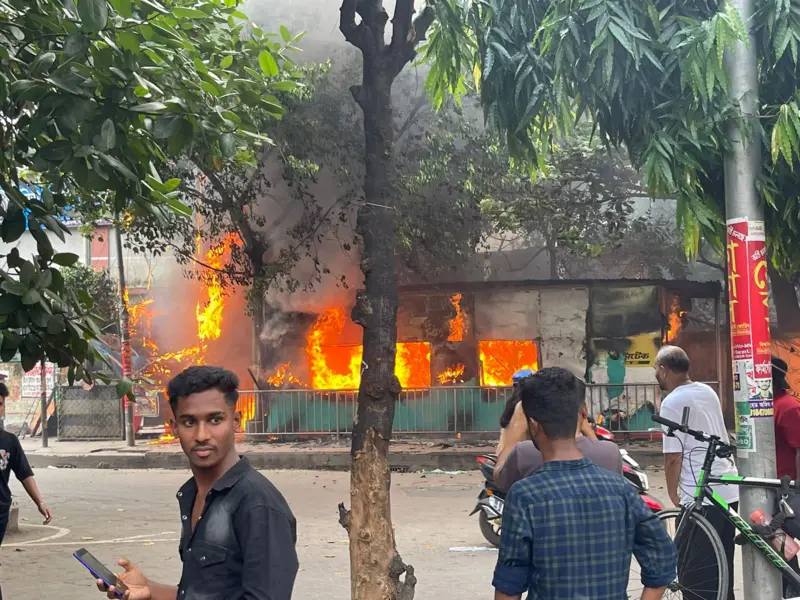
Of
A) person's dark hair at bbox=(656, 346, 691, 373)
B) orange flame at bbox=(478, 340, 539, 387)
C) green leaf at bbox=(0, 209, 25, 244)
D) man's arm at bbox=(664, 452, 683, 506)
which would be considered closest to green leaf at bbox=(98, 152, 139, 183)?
green leaf at bbox=(0, 209, 25, 244)

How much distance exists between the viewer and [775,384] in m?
5.60

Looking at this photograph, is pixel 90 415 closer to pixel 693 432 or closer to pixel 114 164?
pixel 693 432

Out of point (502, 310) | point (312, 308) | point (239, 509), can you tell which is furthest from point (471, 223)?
point (239, 509)

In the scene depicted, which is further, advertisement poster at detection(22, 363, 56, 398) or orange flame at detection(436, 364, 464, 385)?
advertisement poster at detection(22, 363, 56, 398)

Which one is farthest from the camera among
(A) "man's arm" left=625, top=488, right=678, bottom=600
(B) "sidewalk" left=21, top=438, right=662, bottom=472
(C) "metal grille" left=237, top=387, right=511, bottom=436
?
(C) "metal grille" left=237, top=387, right=511, bottom=436

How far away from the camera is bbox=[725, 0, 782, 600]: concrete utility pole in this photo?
4.46m

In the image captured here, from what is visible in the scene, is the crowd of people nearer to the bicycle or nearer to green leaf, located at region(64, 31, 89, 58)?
green leaf, located at region(64, 31, 89, 58)

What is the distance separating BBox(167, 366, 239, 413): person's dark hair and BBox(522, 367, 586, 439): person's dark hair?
91 cm

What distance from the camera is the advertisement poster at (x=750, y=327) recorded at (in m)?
4.46

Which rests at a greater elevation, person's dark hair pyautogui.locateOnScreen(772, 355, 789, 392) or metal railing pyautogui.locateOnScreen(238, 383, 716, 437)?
person's dark hair pyautogui.locateOnScreen(772, 355, 789, 392)

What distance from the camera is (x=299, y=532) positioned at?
947 cm

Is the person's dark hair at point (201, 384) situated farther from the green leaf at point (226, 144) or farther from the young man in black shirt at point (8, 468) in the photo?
the young man in black shirt at point (8, 468)

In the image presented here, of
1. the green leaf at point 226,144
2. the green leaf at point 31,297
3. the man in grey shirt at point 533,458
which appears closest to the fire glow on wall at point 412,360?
the man in grey shirt at point 533,458

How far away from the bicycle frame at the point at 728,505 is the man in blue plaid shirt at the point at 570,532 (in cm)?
197
